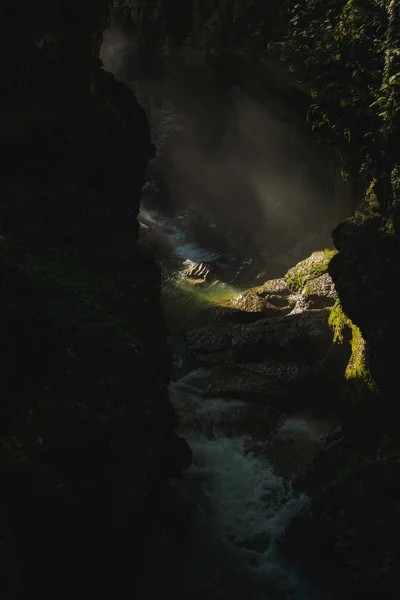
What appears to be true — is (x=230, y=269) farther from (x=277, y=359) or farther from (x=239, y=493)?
(x=239, y=493)

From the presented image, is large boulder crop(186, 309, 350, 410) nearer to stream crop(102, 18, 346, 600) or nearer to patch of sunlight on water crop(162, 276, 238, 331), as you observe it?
stream crop(102, 18, 346, 600)

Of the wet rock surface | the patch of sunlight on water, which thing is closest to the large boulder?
the wet rock surface

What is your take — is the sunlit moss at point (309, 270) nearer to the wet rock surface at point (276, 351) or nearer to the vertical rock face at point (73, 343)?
the wet rock surface at point (276, 351)

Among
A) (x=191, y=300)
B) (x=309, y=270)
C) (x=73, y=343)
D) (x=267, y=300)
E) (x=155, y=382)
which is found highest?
(x=73, y=343)

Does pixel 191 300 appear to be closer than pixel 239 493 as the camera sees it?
No

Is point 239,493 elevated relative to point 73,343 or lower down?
lower down

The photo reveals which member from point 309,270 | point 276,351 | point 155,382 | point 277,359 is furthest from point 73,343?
point 309,270
